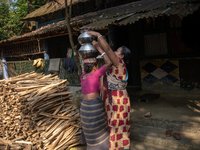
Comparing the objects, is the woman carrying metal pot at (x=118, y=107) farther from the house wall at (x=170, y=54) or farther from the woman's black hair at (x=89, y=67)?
the house wall at (x=170, y=54)

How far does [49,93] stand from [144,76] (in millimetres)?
3889

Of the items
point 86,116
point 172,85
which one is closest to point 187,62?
point 172,85

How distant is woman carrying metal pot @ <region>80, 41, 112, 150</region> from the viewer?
2840mm

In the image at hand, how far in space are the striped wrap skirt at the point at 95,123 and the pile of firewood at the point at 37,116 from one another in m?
1.48

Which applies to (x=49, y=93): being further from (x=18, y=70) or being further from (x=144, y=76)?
(x=18, y=70)

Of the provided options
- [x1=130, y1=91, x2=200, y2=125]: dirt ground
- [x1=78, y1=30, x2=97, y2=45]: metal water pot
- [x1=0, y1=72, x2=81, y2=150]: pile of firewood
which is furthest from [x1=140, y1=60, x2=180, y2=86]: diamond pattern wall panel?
[x1=78, y1=30, x2=97, y2=45]: metal water pot

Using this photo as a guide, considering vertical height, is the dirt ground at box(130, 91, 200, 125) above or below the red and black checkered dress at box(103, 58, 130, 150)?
below

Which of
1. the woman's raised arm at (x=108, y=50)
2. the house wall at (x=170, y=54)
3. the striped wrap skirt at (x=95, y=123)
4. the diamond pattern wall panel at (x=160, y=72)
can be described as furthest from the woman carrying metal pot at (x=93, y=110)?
the diamond pattern wall panel at (x=160, y=72)

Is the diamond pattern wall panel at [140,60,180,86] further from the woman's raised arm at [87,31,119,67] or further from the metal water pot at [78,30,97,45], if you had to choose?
the metal water pot at [78,30,97,45]

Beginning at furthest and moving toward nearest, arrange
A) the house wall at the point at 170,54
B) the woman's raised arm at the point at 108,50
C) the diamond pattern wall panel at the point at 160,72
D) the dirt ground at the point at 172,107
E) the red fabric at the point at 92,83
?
the diamond pattern wall panel at the point at 160,72 < the house wall at the point at 170,54 < the dirt ground at the point at 172,107 < the red fabric at the point at 92,83 < the woman's raised arm at the point at 108,50

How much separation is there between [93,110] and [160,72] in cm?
470

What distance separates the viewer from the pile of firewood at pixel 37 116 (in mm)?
4312

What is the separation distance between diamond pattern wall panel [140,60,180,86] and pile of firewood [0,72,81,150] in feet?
10.8

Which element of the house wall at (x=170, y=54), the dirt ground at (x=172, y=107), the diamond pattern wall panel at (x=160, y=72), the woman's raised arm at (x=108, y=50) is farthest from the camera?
the diamond pattern wall panel at (x=160, y=72)
